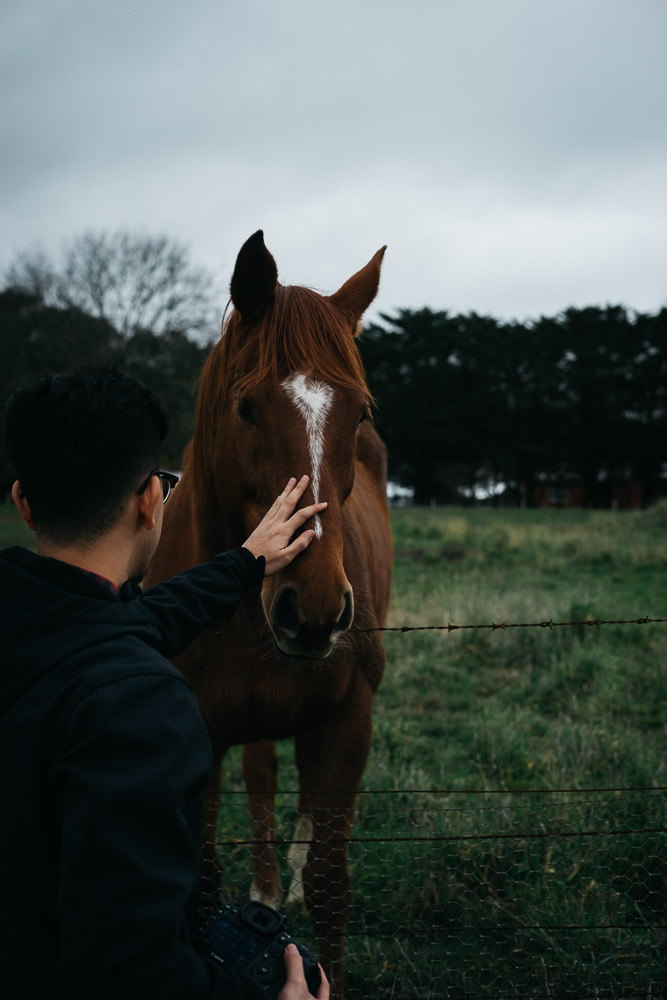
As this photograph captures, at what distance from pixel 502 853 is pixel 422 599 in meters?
5.50

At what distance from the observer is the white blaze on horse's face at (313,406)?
198 cm

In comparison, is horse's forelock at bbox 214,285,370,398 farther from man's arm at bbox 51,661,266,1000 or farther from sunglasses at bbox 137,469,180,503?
man's arm at bbox 51,661,266,1000

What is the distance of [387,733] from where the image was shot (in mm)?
4766

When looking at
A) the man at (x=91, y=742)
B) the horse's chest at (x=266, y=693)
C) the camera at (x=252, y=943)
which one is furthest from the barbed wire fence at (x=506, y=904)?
the man at (x=91, y=742)

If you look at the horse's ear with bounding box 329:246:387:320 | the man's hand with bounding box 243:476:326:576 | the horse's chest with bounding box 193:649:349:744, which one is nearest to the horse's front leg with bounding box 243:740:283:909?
the horse's chest with bounding box 193:649:349:744

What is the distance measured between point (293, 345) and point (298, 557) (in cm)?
75

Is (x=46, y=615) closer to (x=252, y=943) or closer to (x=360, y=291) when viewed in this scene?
(x=252, y=943)

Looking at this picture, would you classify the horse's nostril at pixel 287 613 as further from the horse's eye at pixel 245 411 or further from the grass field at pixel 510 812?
the grass field at pixel 510 812

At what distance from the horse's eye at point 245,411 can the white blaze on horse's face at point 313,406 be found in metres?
0.13

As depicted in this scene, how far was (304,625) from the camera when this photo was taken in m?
1.76

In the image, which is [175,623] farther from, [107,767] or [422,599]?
[422,599]

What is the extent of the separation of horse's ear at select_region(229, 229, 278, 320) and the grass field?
1721 millimetres

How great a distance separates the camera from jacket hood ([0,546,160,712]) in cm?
99

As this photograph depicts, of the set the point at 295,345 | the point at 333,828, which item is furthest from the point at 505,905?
the point at 295,345
